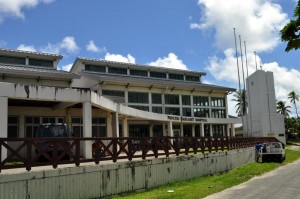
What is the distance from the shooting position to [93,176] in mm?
13141

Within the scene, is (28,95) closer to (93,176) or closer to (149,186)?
(93,176)

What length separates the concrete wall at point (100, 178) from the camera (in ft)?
35.4

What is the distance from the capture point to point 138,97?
166 ft

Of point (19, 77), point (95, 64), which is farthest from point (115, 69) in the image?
point (19, 77)

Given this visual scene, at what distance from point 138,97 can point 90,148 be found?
32.6 meters

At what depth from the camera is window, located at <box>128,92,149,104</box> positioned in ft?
163

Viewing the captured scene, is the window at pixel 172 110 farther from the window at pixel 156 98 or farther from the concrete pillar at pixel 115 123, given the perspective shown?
the concrete pillar at pixel 115 123

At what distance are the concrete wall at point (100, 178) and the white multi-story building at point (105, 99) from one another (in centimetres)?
456

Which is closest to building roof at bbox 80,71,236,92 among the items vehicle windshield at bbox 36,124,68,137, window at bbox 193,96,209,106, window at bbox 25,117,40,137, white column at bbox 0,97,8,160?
window at bbox 193,96,209,106

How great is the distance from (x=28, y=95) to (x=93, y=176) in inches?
224

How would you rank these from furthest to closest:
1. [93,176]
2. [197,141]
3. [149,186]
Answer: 1. [197,141]
2. [149,186]
3. [93,176]

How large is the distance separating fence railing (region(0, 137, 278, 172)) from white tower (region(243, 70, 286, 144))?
3551 cm

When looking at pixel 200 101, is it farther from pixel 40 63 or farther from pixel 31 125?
pixel 31 125

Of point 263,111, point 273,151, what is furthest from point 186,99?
point 273,151
